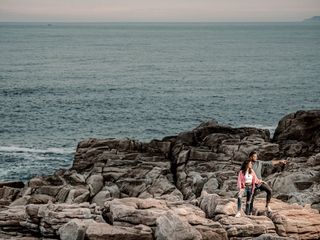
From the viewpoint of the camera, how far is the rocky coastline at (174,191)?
971 inches

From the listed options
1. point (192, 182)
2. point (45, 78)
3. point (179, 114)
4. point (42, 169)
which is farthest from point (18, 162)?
point (45, 78)

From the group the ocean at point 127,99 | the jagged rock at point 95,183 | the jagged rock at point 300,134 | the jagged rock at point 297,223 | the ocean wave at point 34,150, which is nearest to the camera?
the jagged rock at point 297,223

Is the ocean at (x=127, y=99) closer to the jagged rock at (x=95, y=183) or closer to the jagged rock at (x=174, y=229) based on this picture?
the jagged rock at (x=95, y=183)

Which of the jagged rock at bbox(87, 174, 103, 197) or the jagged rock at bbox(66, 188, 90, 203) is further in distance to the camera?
the jagged rock at bbox(87, 174, 103, 197)

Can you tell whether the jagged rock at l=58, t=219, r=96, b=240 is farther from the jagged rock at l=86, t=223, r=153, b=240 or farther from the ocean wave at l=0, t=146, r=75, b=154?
the ocean wave at l=0, t=146, r=75, b=154

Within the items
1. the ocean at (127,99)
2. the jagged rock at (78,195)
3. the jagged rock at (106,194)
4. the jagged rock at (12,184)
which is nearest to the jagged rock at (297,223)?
the jagged rock at (106,194)

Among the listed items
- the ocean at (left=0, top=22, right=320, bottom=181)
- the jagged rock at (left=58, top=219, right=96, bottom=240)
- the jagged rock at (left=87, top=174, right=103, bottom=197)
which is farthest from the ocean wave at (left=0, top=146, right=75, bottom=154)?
the jagged rock at (left=58, top=219, right=96, bottom=240)

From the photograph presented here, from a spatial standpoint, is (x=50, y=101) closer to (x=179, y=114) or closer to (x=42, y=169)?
(x=179, y=114)

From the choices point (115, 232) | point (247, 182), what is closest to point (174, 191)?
point (247, 182)

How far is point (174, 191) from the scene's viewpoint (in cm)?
4172

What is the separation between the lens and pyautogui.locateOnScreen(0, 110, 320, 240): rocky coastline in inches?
971

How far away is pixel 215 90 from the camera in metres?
113

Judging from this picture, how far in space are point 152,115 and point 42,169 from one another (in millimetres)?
30741

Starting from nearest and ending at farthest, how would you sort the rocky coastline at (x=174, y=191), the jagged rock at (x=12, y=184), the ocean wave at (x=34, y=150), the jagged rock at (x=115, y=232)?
the jagged rock at (x=115, y=232) < the rocky coastline at (x=174, y=191) < the jagged rock at (x=12, y=184) < the ocean wave at (x=34, y=150)
